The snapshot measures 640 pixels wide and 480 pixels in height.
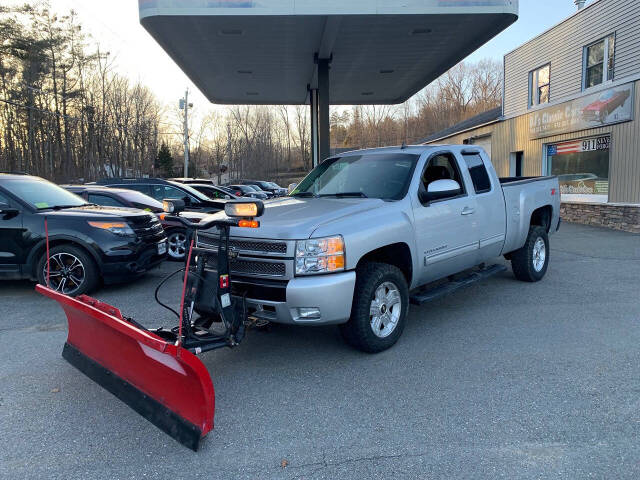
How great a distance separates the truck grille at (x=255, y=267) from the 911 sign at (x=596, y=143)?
13842 millimetres

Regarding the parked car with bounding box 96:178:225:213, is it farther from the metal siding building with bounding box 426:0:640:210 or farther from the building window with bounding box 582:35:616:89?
the building window with bounding box 582:35:616:89

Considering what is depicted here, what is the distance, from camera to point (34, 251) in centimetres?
646

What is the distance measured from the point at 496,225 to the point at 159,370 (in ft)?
15.0

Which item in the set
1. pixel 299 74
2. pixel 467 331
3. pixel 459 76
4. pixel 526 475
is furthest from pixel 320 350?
pixel 459 76

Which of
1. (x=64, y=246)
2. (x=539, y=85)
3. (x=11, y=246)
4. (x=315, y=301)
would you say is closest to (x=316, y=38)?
(x=64, y=246)

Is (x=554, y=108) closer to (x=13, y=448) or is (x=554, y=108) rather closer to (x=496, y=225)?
(x=496, y=225)

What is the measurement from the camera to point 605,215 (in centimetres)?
1420

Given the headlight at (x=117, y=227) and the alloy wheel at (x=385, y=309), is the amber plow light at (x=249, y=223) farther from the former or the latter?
the headlight at (x=117, y=227)

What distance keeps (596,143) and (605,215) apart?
7.59 feet

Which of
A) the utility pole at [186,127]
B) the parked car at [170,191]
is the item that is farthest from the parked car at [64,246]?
the utility pole at [186,127]

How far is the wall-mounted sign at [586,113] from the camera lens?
13019 mm

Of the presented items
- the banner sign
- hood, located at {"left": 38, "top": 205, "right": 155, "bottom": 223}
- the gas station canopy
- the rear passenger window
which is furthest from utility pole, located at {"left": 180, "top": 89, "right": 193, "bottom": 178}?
the rear passenger window

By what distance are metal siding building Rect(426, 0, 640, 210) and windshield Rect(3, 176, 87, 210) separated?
14.1 m

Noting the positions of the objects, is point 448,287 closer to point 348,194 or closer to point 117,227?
point 348,194
